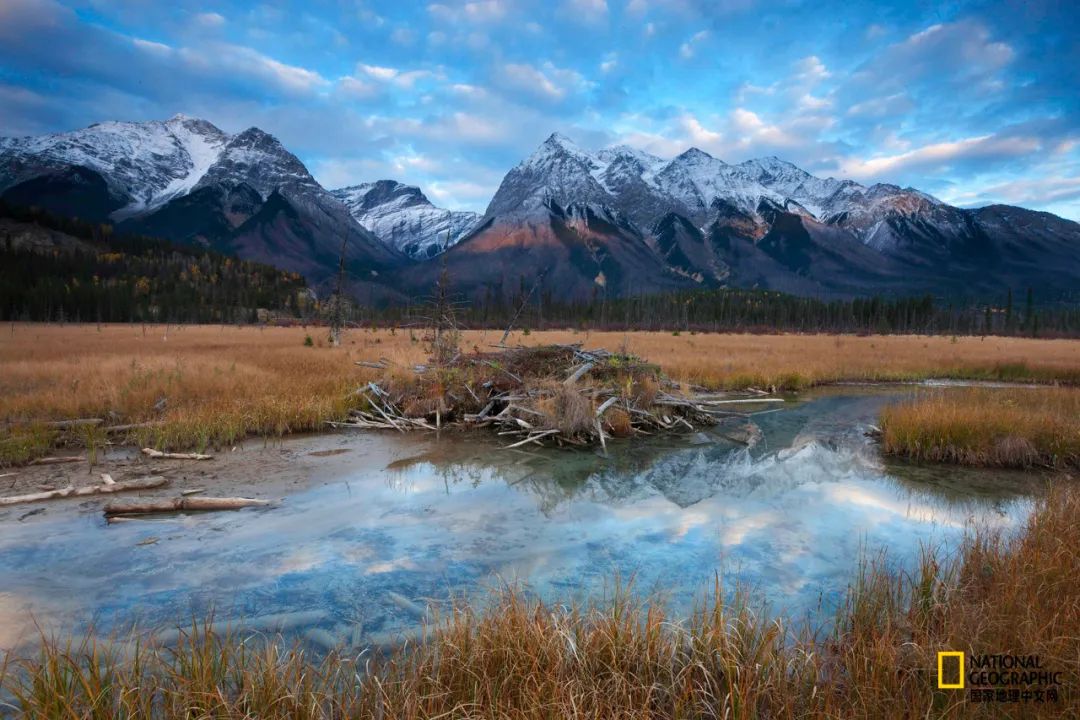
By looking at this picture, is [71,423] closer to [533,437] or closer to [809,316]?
[533,437]

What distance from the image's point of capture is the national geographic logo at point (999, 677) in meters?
3.28

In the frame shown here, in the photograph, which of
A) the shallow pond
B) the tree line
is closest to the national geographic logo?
the shallow pond

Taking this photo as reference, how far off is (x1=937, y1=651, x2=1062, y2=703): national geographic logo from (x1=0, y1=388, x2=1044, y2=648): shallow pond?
1683 millimetres

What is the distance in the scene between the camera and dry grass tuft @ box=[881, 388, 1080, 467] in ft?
36.1

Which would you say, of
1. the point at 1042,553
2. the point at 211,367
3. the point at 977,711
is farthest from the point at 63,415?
the point at 1042,553

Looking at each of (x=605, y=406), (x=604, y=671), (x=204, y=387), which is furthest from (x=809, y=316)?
(x=604, y=671)

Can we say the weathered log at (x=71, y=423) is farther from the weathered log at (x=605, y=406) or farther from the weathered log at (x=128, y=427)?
the weathered log at (x=605, y=406)

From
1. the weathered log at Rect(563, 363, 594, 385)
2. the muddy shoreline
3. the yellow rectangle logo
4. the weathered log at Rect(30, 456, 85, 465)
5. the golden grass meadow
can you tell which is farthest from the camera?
the weathered log at Rect(563, 363, 594, 385)

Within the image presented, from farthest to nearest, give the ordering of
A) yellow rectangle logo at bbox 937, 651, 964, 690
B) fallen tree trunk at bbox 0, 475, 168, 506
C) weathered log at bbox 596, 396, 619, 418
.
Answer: weathered log at bbox 596, 396, 619, 418, fallen tree trunk at bbox 0, 475, 168, 506, yellow rectangle logo at bbox 937, 651, 964, 690

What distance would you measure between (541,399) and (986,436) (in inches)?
388

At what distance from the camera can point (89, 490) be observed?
8.31 metres

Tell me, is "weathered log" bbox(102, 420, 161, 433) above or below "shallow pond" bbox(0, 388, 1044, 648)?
above

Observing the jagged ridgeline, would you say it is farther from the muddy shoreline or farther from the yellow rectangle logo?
the yellow rectangle logo

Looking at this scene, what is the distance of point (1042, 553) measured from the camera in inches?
200
